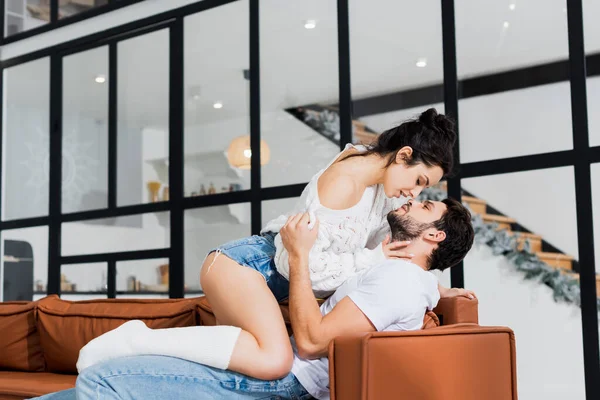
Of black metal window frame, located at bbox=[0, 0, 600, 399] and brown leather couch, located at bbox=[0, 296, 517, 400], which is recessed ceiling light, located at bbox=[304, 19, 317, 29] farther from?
brown leather couch, located at bbox=[0, 296, 517, 400]

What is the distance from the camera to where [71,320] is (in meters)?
3.53

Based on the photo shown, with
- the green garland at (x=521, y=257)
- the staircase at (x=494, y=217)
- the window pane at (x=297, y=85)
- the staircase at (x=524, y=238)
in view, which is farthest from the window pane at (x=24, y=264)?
the staircase at (x=524, y=238)

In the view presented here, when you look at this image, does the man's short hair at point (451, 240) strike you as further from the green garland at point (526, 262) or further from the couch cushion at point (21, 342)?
the couch cushion at point (21, 342)

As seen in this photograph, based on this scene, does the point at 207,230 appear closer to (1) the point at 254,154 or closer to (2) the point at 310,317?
(1) the point at 254,154

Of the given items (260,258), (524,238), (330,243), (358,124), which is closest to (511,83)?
(524,238)

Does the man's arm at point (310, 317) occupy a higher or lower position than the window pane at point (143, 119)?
lower

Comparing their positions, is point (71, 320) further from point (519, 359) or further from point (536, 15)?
point (536, 15)

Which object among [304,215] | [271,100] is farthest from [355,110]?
[304,215]

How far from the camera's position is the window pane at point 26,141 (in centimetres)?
557

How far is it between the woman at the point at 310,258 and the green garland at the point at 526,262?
41.3 inches

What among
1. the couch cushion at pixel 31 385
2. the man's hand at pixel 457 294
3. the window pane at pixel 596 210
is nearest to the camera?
the man's hand at pixel 457 294

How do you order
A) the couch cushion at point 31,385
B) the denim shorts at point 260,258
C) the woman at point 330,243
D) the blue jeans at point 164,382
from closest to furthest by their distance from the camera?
the blue jeans at point 164,382, the woman at point 330,243, the denim shorts at point 260,258, the couch cushion at point 31,385

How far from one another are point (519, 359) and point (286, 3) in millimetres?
2323

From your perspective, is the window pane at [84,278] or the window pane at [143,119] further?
the window pane at [84,278]
